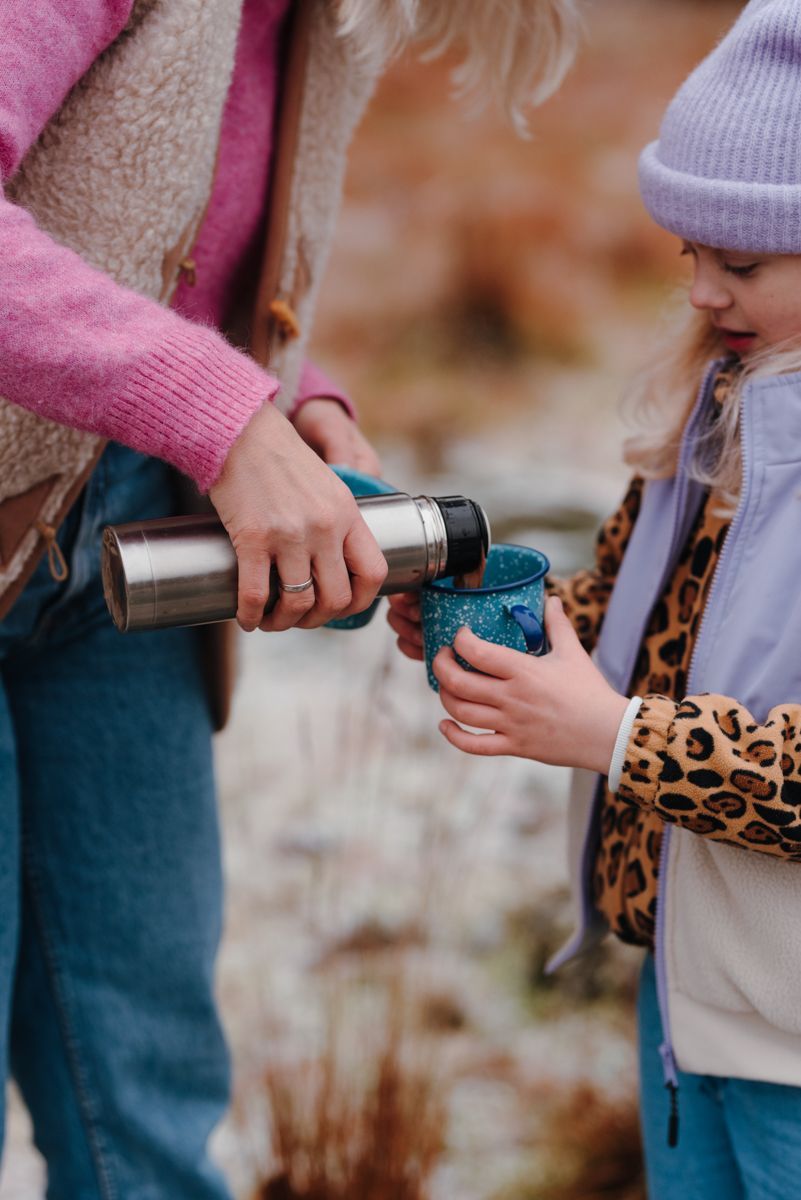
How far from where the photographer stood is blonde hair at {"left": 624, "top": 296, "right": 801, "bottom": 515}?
1.14 meters

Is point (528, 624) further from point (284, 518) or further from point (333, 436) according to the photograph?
point (333, 436)

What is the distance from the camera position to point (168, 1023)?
1.37 meters

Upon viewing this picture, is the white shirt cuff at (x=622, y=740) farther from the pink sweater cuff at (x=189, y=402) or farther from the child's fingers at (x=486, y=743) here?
the pink sweater cuff at (x=189, y=402)

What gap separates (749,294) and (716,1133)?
779 mm

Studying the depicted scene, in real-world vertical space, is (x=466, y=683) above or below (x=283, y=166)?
below

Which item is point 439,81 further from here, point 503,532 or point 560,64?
point 560,64

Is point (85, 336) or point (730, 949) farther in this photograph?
point (730, 949)

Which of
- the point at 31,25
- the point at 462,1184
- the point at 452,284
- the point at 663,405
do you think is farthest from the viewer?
the point at 452,284

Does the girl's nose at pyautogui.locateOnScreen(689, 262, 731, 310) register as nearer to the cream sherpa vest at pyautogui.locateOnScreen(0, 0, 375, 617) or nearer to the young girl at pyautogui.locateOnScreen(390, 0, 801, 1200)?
the young girl at pyautogui.locateOnScreen(390, 0, 801, 1200)

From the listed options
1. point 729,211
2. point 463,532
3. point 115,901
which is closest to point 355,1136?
point 115,901

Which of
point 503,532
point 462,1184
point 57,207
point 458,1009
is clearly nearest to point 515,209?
point 503,532

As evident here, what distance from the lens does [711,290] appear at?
3.74 feet

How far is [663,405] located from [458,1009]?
1.30 meters

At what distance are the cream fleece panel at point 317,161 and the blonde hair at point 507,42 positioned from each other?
8 cm
